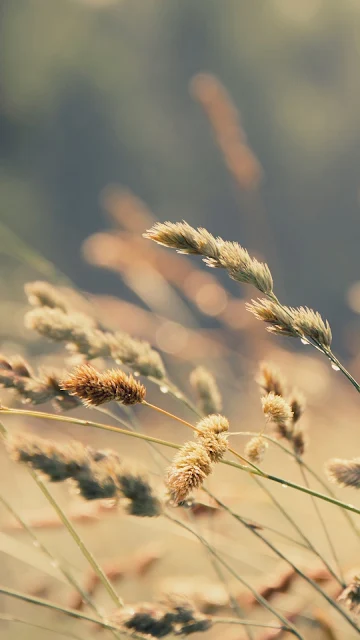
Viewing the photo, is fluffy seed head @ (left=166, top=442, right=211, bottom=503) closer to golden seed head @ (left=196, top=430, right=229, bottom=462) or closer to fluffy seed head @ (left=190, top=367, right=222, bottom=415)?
golden seed head @ (left=196, top=430, right=229, bottom=462)

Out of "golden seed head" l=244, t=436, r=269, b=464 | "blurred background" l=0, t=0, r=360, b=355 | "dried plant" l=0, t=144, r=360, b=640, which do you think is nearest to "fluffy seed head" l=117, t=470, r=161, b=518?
"dried plant" l=0, t=144, r=360, b=640

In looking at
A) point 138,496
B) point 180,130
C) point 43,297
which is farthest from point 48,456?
point 180,130

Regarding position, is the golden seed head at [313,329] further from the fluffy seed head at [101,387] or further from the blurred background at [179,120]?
the blurred background at [179,120]

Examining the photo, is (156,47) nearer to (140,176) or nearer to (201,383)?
(140,176)

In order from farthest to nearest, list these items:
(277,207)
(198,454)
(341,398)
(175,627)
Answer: (277,207), (341,398), (175,627), (198,454)

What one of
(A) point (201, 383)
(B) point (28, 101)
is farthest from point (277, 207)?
(A) point (201, 383)

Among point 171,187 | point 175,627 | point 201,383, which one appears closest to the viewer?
point 175,627
